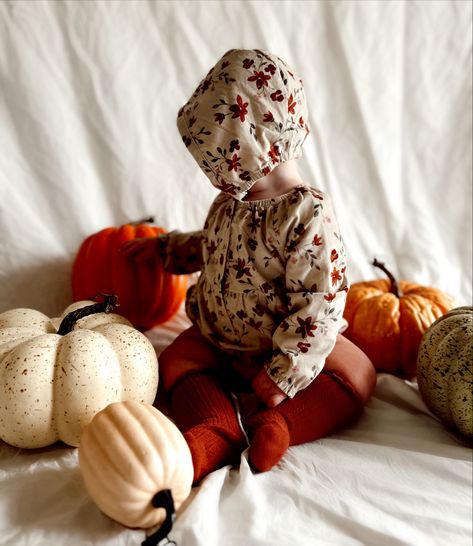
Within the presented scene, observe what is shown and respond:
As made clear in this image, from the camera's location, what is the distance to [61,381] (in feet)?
2.68

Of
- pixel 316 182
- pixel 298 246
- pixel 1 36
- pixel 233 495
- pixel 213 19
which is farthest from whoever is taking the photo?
pixel 316 182

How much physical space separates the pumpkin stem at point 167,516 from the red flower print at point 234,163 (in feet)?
1.48

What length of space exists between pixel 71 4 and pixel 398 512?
104cm

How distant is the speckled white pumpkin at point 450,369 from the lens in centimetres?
91

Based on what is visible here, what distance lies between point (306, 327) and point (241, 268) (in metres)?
0.15

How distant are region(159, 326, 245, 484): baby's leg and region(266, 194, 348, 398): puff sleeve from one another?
10 cm

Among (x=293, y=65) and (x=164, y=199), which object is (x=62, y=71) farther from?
(x=293, y=65)

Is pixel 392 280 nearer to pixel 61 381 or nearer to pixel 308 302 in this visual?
pixel 308 302

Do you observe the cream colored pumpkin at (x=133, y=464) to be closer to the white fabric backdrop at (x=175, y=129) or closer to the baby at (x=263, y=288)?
the baby at (x=263, y=288)

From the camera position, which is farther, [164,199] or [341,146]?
[341,146]

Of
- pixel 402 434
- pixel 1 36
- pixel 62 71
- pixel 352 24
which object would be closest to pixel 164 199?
pixel 62 71

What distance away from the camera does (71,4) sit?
1139 millimetres

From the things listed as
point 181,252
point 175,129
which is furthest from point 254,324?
point 175,129

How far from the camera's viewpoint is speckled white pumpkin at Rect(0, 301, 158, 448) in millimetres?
803
